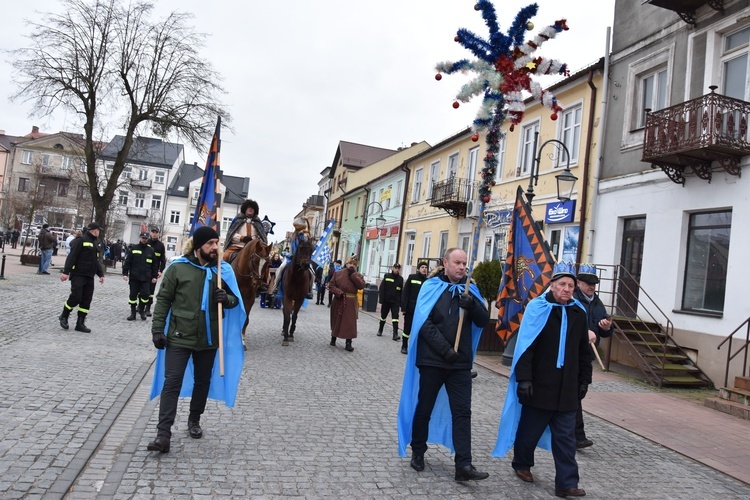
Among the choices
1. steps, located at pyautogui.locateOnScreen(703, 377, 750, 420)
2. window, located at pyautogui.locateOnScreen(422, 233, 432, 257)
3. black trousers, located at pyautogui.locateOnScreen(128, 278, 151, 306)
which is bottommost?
steps, located at pyautogui.locateOnScreen(703, 377, 750, 420)

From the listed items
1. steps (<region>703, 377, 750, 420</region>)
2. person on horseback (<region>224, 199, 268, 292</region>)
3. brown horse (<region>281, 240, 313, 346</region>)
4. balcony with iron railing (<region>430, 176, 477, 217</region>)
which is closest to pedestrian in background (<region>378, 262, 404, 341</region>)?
brown horse (<region>281, 240, 313, 346</region>)

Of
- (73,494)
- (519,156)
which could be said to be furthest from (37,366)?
(519,156)

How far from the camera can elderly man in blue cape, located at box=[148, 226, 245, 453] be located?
5.14 m

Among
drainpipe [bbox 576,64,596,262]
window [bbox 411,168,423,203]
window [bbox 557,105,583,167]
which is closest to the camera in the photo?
drainpipe [bbox 576,64,596,262]

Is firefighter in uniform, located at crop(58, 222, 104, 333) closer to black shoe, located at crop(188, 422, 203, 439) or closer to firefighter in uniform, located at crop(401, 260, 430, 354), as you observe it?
firefighter in uniform, located at crop(401, 260, 430, 354)

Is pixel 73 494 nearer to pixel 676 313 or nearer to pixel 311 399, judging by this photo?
pixel 311 399

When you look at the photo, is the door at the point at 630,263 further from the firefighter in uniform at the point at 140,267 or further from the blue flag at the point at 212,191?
the firefighter in uniform at the point at 140,267

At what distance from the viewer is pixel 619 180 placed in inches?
584

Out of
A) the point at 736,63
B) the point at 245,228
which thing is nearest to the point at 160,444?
the point at 245,228

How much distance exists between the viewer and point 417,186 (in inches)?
1198

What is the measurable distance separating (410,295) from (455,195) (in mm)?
12014

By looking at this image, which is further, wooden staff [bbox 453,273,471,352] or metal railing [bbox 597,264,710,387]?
metal railing [bbox 597,264,710,387]

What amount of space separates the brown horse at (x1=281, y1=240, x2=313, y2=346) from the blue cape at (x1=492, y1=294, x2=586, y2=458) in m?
7.58

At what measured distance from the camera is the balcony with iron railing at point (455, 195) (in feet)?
76.1
